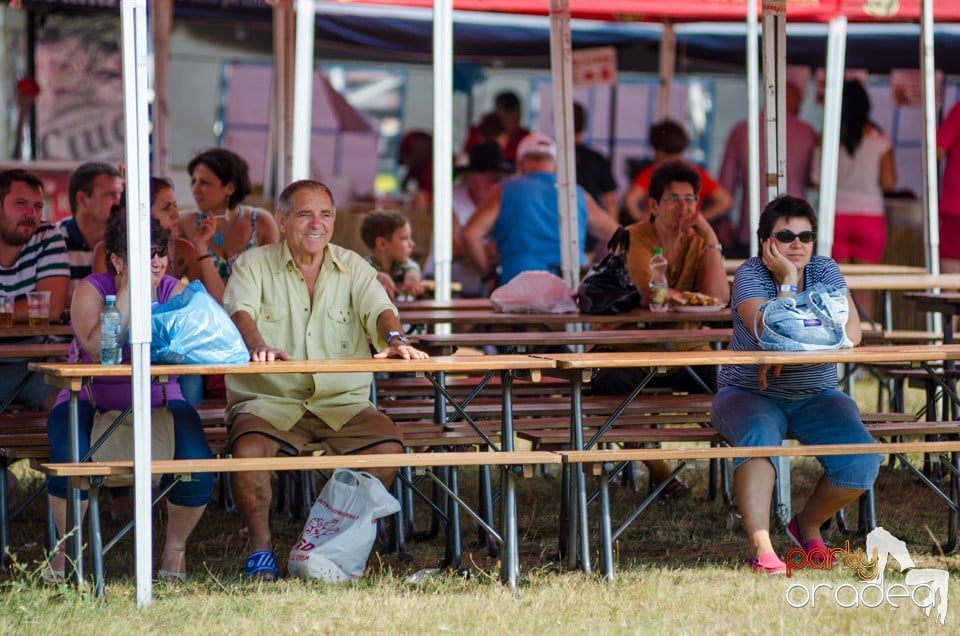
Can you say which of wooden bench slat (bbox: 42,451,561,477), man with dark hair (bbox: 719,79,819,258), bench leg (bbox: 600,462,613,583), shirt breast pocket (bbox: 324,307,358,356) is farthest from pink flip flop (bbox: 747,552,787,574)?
man with dark hair (bbox: 719,79,819,258)

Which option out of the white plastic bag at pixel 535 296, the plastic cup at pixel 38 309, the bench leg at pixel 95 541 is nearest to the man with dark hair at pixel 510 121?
the white plastic bag at pixel 535 296

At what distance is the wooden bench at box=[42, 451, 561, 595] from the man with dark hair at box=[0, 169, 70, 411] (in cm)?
153

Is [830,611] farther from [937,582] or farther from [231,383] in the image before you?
[231,383]

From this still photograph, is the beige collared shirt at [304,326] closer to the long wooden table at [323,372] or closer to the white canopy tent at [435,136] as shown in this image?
the long wooden table at [323,372]

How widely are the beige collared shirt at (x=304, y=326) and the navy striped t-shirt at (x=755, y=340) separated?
125 cm

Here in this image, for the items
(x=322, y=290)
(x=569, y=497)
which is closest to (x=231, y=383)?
(x=322, y=290)

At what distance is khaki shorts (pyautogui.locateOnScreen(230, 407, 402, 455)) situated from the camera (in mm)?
4922

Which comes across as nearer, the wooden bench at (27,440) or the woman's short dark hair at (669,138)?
the wooden bench at (27,440)

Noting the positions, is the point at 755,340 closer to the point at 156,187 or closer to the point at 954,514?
the point at 954,514

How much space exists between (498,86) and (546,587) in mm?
9266

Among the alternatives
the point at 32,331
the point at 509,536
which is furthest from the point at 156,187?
the point at 509,536

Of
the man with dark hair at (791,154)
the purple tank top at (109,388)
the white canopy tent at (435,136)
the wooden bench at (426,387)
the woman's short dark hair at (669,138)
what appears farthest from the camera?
the man with dark hair at (791,154)

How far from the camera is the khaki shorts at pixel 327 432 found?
194 inches

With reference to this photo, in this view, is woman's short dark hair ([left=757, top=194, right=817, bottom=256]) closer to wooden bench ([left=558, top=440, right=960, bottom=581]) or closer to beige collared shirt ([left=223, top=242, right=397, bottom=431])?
wooden bench ([left=558, top=440, right=960, bottom=581])
